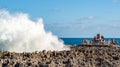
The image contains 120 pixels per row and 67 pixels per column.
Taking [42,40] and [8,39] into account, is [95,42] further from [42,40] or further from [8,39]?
[8,39]

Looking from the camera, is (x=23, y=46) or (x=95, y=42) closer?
(x=23, y=46)

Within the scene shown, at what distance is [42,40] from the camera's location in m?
26.5

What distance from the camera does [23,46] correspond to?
24.2m

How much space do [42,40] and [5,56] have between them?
41.2ft

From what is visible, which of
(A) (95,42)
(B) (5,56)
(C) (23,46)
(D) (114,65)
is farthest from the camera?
(A) (95,42)

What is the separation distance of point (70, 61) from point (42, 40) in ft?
45.8

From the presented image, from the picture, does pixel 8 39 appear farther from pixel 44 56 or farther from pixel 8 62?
pixel 8 62

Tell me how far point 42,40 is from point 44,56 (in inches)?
466

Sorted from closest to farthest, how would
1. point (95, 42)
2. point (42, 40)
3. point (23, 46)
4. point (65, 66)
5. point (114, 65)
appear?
point (65, 66), point (114, 65), point (23, 46), point (42, 40), point (95, 42)

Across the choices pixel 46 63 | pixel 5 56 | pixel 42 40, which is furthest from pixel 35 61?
pixel 42 40

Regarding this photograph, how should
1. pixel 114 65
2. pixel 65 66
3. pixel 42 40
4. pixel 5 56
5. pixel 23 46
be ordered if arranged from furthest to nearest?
pixel 42 40 < pixel 23 46 < pixel 5 56 < pixel 114 65 < pixel 65 66

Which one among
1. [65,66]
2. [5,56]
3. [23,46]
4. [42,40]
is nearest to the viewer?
[65,66]

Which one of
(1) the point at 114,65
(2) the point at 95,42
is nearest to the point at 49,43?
(2) the point at 95,42

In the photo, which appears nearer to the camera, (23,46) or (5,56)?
(5,56)
